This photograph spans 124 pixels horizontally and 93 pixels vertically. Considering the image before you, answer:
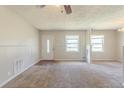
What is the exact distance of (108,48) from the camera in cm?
1195

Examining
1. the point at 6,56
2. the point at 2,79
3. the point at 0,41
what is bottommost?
the point at 2,79

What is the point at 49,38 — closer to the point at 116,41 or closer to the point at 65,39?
the point at 65,39

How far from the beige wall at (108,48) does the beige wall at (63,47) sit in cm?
87

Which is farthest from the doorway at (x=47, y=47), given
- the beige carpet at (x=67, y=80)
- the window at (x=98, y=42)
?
the beige carpet at (x=67, y=80)

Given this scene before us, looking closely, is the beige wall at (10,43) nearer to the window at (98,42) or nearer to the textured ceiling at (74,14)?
the textured ceiling at (74,14)

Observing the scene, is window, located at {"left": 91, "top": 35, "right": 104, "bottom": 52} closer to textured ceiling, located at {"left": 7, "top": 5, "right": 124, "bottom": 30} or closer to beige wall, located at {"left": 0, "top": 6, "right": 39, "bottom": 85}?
textured ceiling, located at {"left": 7, "top": 5, "right": 124, "bottom": 30}

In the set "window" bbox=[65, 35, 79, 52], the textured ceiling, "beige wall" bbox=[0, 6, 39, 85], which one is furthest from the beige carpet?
"window" bbox=[65, 35, 79, 52]

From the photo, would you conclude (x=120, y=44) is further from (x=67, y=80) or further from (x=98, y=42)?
(x=67, y=80)

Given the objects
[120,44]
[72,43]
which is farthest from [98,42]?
[72,43]

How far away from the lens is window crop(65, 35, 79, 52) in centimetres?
1197

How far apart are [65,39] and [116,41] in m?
3.61

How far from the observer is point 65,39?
472 inches

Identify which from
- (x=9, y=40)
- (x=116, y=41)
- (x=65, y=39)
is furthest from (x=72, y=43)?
Result: (x=9, y=40)

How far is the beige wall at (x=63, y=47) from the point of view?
11922 millimetres
